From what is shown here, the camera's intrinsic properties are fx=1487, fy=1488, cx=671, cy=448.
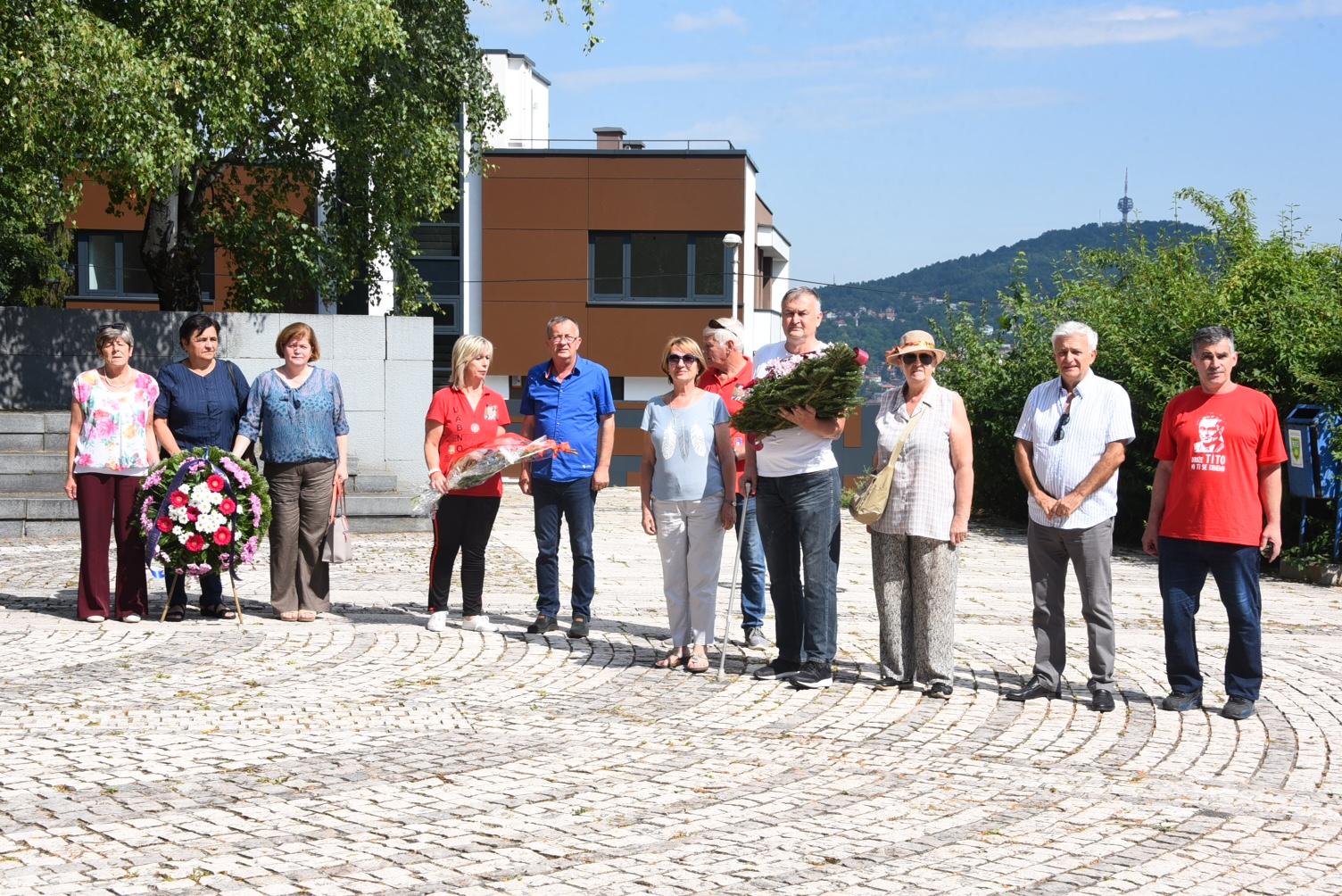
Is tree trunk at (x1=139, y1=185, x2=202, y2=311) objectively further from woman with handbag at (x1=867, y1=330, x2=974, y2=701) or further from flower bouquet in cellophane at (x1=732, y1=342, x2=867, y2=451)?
woman with handbag at (x1=867, y1=330, x2=974, y2=701)

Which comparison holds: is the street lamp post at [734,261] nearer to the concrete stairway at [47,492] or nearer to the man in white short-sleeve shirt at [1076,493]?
the concrete stairway at [47,492]

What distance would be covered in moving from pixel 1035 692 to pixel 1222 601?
104 cm

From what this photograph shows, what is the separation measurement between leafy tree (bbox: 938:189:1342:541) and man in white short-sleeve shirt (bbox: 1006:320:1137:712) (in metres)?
6.55

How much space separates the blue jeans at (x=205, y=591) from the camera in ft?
32.4

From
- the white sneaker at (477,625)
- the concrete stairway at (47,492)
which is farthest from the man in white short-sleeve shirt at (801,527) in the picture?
the concrete stairway at (47,492)

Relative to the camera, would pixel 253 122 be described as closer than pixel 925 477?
No

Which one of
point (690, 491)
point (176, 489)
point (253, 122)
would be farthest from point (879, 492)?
point (253, 122)

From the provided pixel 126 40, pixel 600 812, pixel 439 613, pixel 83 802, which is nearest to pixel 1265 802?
pixel 600 812

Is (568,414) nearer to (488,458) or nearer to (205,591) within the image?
(488,458)

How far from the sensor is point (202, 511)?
9484 mm

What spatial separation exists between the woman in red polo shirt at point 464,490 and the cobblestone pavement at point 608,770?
32cm

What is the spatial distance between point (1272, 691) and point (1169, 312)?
8404 millimetres

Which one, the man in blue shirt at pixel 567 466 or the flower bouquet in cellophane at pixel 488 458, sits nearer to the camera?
the flower bouquet in cellophane at pixel 488 458

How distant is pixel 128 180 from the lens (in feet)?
50.4
